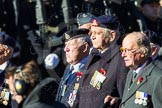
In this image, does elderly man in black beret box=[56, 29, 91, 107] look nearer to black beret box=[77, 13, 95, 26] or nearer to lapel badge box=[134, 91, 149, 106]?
black beret box=[77, 13, 95, 26]

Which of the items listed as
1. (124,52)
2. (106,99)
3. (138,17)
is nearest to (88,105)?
(106,99)

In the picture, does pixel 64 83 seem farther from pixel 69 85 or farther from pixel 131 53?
pixel 131 53

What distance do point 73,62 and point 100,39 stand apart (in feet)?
1.33

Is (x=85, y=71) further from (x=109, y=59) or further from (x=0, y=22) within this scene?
(x=0, y=22)

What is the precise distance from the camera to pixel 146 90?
636cm

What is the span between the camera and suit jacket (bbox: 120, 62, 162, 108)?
6227 millimetres

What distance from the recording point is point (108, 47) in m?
7.21

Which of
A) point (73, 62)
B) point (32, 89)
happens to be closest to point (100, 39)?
point (73, 62)

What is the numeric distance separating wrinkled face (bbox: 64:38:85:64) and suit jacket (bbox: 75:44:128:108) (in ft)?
0.59

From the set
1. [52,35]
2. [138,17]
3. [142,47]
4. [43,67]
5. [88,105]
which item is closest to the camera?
[142,47]

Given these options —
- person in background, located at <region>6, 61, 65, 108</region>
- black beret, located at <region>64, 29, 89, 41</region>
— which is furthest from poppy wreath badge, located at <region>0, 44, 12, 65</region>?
person in background, located at <region>6, 61, 65, 108</region>

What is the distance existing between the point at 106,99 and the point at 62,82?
84 centimetres

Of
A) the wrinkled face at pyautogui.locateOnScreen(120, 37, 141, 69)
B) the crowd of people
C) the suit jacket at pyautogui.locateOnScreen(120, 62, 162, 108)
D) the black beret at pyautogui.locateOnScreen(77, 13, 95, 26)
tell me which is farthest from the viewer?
the black beret at pyautogui.locateOnScreen(77, 13, 95, 26)

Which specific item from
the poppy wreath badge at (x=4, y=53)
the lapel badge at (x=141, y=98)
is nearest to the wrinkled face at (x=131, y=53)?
the lapel badge at (x=141, y=98)
